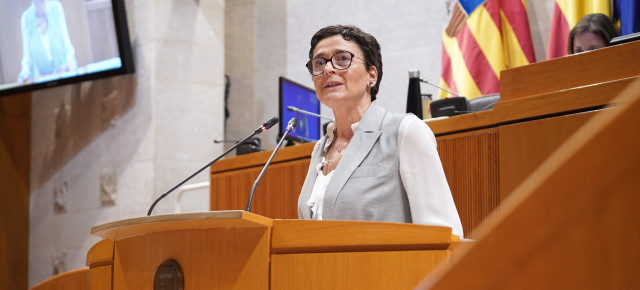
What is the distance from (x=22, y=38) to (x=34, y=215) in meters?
1.42

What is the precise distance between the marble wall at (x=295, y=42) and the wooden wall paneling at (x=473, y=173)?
8.35 feet

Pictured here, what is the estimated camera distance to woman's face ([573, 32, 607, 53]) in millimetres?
3352

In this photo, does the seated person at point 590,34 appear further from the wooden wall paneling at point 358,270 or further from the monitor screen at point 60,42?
the monitor screen at point 60,42

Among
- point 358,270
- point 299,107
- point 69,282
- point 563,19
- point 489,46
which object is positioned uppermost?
point 563,19

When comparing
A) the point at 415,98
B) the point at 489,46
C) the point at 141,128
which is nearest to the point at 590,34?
the point at 415,98

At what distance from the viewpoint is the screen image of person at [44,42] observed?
5.32m

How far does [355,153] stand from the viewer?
7.09 feet

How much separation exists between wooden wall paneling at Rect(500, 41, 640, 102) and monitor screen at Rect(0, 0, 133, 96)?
10.9 feet

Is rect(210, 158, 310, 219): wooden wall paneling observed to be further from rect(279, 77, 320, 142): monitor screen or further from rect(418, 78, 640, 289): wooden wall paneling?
rect(418, 78, 640, 289): wooden wall paneling

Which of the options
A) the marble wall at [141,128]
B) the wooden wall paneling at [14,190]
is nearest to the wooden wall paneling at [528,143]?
the marble wall at [141,128]

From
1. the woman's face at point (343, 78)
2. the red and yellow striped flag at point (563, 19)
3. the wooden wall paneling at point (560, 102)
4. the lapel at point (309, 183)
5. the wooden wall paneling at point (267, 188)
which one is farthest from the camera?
the red and yellow striped flag at point (563, 19)

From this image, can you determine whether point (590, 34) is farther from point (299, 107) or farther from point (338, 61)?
point (299, 107)

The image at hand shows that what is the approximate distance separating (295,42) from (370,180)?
387 centimetres

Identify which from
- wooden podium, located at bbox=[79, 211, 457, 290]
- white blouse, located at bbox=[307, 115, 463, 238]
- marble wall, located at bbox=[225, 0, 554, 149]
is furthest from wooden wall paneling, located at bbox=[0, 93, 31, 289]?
wooden podium, located at bbox=[79, 211, 457, 290]
